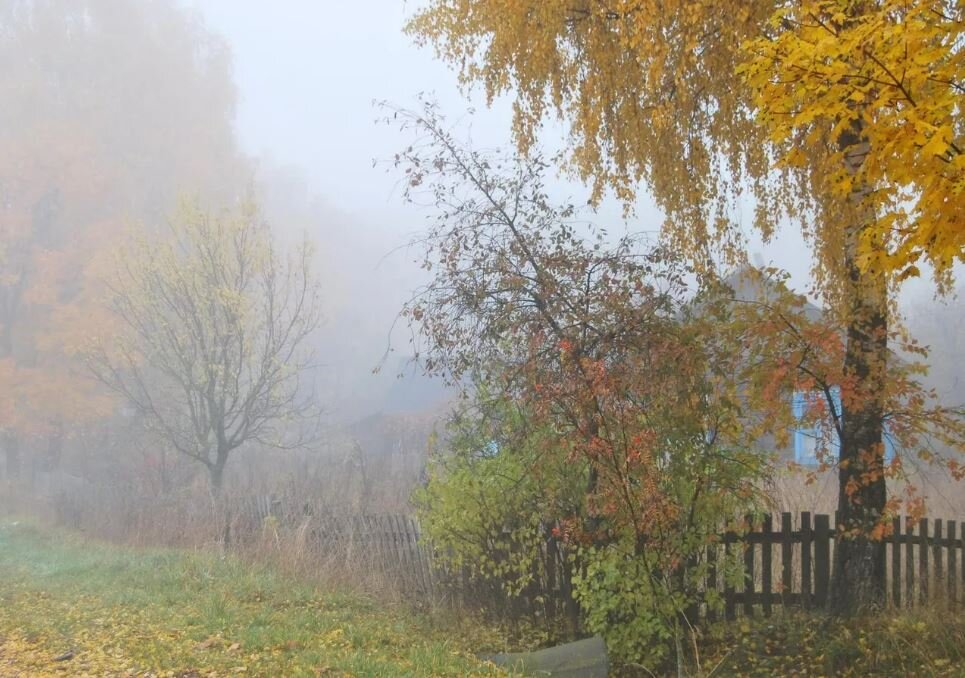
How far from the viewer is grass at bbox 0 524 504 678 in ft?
22.4

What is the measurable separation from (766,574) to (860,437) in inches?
71.6

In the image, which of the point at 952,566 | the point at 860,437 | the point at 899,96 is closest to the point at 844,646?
the point at 952,566

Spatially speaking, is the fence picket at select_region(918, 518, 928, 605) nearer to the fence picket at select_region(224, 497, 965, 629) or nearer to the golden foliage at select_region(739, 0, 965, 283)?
→ the fence picket at select_region(224, 497, 965, 629)

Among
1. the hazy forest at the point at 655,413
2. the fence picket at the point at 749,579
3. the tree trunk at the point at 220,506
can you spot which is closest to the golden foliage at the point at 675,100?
the hazy forest at the point at 655,413

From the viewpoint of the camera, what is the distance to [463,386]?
30.3ft

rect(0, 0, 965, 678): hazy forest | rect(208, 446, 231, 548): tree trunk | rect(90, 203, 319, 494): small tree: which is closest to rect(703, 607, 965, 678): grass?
rect(0, 0, 965, 678): hazy forest

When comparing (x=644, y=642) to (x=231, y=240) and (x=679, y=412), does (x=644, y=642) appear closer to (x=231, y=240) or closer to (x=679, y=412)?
(x=679, y=412)

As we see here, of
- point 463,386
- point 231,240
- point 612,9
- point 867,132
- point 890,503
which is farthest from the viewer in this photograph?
point 231,240

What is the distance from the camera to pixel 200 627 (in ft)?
27.3

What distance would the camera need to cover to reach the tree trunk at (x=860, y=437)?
7199 millimetres

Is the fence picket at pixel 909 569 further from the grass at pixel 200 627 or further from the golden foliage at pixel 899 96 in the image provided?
the golden foliage at pixel 899 96

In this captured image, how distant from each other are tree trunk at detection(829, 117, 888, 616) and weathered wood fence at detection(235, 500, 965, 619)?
0.86ft

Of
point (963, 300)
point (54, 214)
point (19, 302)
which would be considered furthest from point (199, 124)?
point (963, 300)

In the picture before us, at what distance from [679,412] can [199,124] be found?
30.7m
